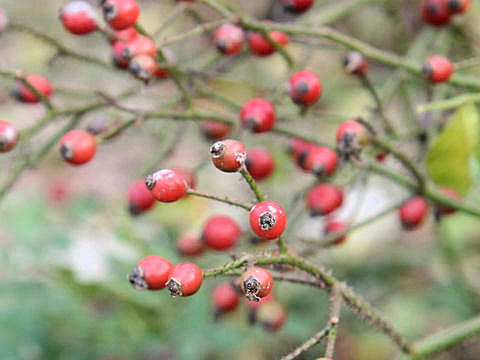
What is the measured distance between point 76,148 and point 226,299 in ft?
2.18

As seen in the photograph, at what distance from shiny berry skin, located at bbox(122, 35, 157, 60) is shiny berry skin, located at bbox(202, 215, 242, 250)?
50 centimetres

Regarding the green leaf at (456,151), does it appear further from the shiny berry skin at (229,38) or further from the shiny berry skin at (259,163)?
the shiny berry skin at (229,38)

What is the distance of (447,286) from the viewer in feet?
8.36

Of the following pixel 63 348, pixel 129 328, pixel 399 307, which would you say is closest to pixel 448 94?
pixel 399 307

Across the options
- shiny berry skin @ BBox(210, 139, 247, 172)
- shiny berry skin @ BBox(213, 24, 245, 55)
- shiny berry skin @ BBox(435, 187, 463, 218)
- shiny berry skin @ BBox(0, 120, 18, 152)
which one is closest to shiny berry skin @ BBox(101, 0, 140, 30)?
shiny berry skin @ BBox(213, 24, 245, 55)

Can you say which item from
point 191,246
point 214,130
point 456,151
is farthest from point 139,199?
point 456,151

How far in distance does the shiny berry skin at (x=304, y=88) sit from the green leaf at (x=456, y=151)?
0.38 metres

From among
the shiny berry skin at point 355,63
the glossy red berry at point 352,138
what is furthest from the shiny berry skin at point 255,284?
the shiny berry skin at point 355,63

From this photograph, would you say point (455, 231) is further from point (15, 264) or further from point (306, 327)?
point (15, 264)

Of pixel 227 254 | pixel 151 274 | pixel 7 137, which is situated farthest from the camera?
pixel 227 254

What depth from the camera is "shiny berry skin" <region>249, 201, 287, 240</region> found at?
3.74 ft

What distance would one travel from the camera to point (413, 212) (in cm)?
185

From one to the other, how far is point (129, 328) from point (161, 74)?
96 cm

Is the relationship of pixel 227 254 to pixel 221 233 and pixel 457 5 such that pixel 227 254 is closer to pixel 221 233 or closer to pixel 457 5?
pixel 221 233
